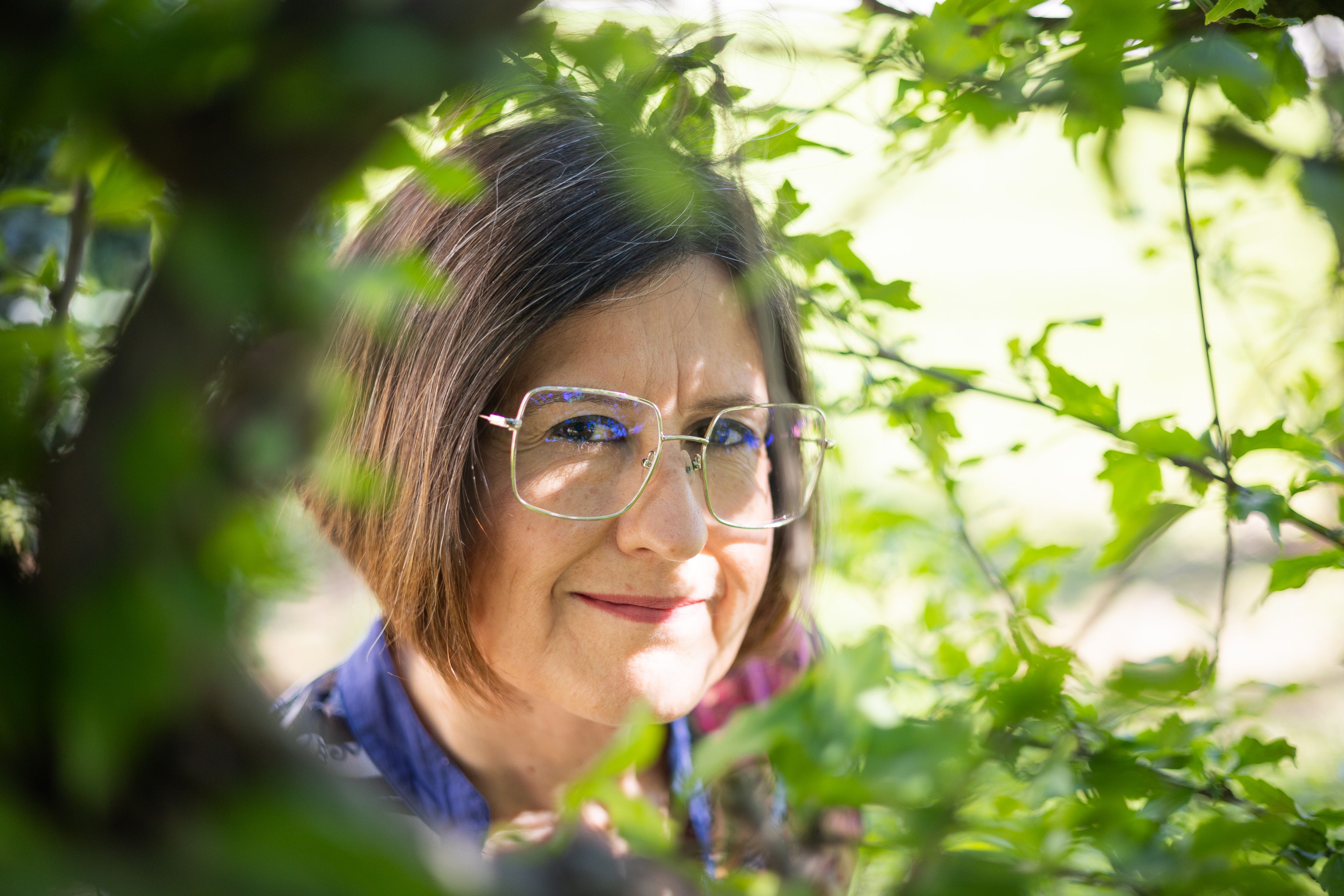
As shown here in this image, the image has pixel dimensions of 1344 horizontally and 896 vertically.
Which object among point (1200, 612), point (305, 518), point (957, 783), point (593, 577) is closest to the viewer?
point (957, 783)

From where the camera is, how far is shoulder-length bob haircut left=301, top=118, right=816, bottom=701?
1.63m

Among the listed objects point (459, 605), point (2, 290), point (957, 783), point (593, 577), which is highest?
point (957, 783)

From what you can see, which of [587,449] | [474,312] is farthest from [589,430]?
[474,312]

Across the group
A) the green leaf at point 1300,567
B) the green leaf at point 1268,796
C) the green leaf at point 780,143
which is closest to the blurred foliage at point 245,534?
the green leaf at point 1268,796

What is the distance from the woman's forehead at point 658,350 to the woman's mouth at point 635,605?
0.33 metres

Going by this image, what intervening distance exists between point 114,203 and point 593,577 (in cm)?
95

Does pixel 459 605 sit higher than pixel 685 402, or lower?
lower

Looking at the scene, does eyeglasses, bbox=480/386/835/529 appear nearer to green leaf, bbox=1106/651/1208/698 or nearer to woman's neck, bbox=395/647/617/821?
woman's neck, bbox=395/647/617/821

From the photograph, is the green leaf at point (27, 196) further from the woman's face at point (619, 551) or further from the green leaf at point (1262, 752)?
the green leaf at point (1262, 752)

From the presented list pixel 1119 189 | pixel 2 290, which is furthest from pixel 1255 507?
pixel 2 290

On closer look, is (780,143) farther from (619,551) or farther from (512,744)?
(512,744)

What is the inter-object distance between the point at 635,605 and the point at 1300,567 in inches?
38.1

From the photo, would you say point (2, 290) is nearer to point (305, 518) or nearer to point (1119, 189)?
point (305, 518)

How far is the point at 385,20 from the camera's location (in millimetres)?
409
